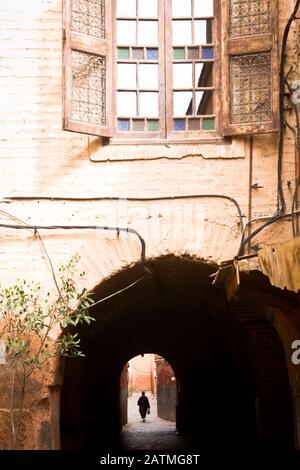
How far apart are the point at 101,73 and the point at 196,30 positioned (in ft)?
3.55

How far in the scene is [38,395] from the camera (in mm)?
7238

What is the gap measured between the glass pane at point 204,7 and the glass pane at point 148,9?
0.40 meters

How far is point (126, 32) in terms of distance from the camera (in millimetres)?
8047

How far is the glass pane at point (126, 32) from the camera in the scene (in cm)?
801

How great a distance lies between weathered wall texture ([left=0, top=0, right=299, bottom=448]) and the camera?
7.55 meters

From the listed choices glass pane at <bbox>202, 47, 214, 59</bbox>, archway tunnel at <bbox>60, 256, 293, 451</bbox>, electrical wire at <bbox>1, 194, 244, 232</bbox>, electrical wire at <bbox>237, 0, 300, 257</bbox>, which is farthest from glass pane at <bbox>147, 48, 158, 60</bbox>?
archway tunnel at <bbox>60, 256, 293, 451</bbox>

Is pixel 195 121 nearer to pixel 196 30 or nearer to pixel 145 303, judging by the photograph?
pixel 196 30

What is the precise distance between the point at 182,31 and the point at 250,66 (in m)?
0.80

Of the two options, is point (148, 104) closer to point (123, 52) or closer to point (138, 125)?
point (138, 125)

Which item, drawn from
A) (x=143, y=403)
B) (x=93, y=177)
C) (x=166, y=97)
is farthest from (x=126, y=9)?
(x=143, y=403)

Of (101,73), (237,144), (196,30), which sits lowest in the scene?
(237,144)

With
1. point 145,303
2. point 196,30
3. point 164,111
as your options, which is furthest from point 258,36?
point 145,303

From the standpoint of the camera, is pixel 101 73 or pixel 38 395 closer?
pixel 38 395

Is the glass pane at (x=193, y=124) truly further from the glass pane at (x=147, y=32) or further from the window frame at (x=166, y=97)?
the glass pane at (x=147, y=32)
